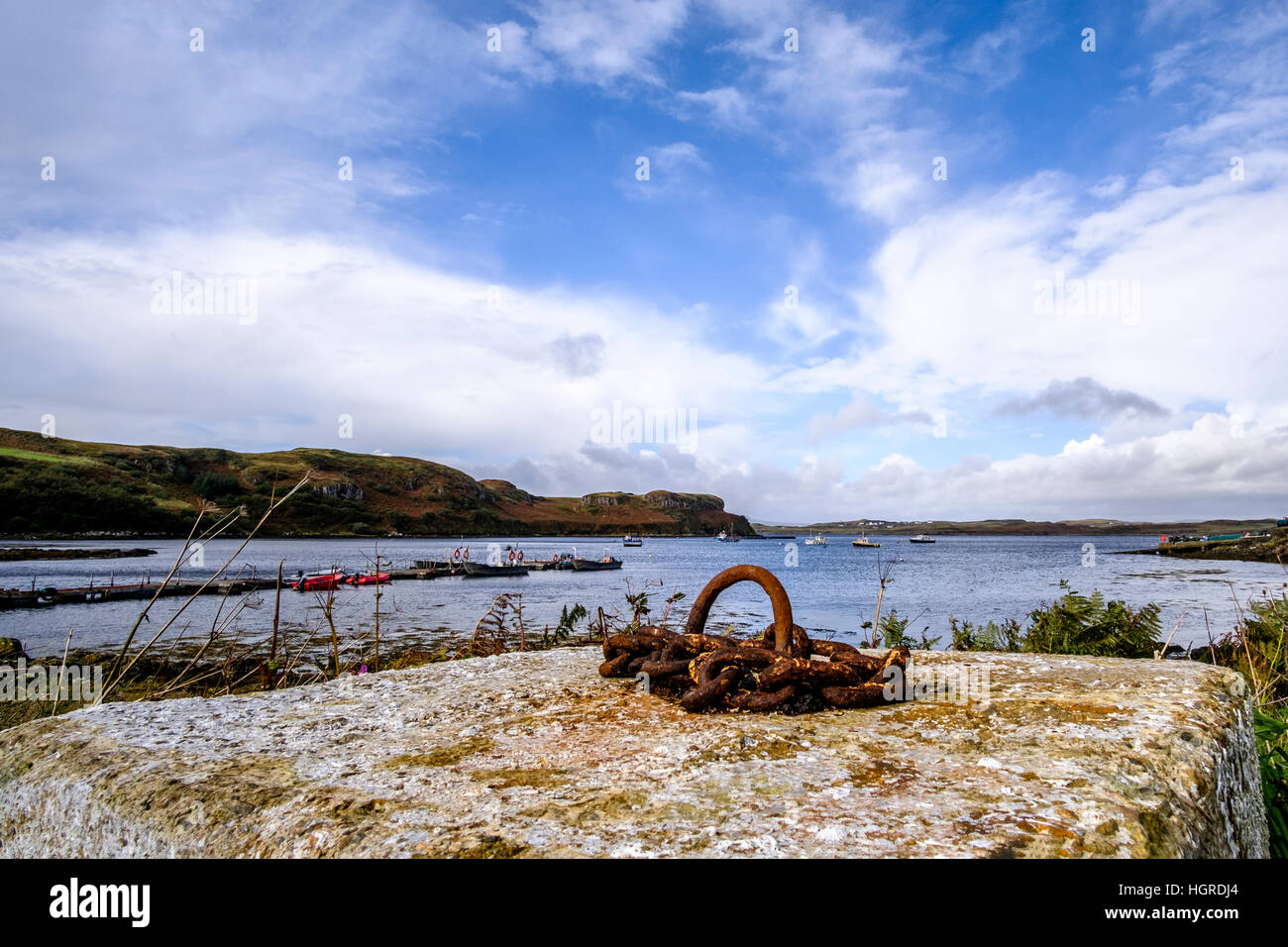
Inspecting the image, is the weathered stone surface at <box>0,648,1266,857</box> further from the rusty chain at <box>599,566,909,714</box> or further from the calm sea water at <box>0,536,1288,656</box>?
the calm sea water at <box>0,536,1288,656</box>

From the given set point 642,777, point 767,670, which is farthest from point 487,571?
point 642,777

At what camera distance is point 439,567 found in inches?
2633

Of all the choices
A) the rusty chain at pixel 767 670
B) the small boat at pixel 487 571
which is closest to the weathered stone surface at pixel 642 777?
the rusty chain at pixel 767 670

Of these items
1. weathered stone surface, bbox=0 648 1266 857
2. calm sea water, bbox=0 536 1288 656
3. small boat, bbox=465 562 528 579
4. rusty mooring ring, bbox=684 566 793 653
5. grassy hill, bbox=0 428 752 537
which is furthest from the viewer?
grassy hill, bbox=0 428 752 537

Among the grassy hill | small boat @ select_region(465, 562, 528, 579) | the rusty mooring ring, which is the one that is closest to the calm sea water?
small boat @ select_region(465, 562, 528, 579)

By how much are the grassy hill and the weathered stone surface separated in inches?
2693

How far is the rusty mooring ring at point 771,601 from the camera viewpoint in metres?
2.53

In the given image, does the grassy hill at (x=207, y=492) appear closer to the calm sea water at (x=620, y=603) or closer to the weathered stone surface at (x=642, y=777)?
the calm sea water at (x=620, y=603)

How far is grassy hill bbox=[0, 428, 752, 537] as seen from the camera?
107812 millimetres

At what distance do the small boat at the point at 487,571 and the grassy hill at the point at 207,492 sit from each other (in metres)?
17.4

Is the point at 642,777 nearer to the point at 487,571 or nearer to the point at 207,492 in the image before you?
the point at 487,571
